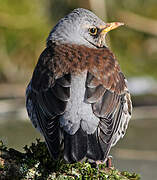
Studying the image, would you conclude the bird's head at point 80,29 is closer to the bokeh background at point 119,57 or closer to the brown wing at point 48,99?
the brown wing at point 48,99

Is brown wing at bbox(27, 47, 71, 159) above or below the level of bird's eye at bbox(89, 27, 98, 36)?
below

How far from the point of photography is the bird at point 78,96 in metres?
5.08

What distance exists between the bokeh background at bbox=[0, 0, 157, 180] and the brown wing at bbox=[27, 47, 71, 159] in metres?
3.34

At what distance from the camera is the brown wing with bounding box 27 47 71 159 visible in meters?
5.12

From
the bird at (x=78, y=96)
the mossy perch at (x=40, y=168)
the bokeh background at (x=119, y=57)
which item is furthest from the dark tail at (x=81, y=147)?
the bokeh background at (x=119, y=57)

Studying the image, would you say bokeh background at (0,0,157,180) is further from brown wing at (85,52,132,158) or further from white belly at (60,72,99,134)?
white belly at (60,72,99,134)

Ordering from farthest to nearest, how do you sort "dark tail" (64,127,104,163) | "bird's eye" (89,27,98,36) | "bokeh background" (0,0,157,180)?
"bokeh background" (0,0,157,180)
"bird's eye" (89,27,98,36)
"dark tail" (64,127,104,163)

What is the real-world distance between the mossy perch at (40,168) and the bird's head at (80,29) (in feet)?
5.25

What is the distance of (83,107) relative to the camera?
5320 mm

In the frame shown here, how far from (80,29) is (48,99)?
131 centimetres

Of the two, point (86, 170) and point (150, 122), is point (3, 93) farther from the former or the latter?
point (86, 170)

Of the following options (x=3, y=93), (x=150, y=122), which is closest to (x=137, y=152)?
(x=150, y=122)

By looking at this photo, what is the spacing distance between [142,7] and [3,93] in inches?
188

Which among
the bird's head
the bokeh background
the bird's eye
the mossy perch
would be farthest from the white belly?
the bokeh background
